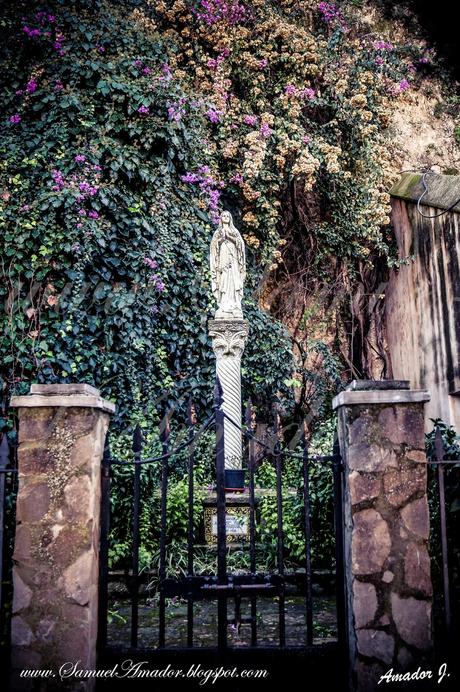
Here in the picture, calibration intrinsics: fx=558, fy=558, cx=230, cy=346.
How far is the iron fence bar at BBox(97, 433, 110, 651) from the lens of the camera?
125 inches

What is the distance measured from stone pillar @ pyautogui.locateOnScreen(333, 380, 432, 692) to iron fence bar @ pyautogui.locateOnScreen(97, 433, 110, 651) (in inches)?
55.1

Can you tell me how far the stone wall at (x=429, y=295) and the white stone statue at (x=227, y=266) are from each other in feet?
10.6

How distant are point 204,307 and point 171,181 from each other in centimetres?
189

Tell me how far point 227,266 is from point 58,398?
4655 mm

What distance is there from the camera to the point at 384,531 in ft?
10.3

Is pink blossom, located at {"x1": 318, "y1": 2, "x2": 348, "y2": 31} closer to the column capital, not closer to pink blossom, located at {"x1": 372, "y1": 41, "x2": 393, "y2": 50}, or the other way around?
pink blossom, located at {"x1": 372, "y1": 41, "x2": 393, "y2": 50}

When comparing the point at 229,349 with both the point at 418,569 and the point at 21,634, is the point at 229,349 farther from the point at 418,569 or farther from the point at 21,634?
the point at 21,634

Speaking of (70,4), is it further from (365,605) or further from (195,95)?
A: (365,605)

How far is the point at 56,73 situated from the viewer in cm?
762

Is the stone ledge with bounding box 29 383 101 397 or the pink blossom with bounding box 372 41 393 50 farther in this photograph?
the pink blossom with bounding box 372 41 393 50

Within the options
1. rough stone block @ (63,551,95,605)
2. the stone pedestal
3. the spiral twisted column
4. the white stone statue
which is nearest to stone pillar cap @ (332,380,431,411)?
rough stone block @ (63,551,95,605)

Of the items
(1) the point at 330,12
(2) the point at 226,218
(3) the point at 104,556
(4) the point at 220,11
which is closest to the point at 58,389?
(3) the point at 104,556

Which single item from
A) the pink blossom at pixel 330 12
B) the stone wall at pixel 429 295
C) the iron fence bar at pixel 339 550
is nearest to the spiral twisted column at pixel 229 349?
the stone wall at pixel 429 295

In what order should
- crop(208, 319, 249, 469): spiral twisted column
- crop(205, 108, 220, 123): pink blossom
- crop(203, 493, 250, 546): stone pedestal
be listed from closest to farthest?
1. crop(203, 493, 250, 546): stone pedestal
2. crop(208, 319, 249, 469): spiral twisted column
3. crop(205, 108, 220, 123): pink blossom
